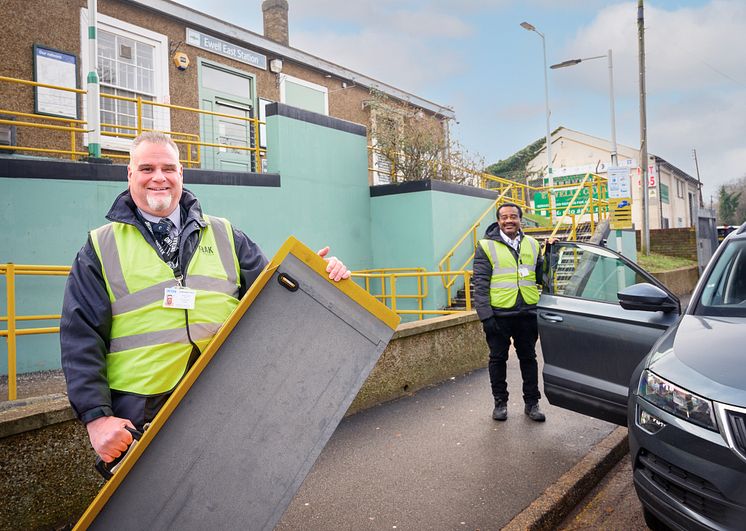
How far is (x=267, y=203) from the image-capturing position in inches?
387

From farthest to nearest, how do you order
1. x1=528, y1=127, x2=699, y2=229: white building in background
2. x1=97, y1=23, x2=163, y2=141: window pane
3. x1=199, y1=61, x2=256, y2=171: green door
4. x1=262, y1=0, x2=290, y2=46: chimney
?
x1=528, y1=127, x2=699, y2=229: white building in background → x1=262, y1=0, x2=290, y2=46: chimney → x1=199, y1=61, x2=256, y2=171: green door → x1=97, y1=23, x2=163, y2=141: window pane

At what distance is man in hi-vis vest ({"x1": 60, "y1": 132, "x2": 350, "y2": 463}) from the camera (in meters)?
1.84

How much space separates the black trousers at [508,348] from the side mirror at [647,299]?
5.02 ft

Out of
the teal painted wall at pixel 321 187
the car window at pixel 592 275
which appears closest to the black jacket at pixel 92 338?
the car window at pixel 592 275

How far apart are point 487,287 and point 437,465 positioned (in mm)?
1716

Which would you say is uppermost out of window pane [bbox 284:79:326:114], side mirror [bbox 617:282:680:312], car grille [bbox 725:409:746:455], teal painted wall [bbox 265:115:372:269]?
window pane [bbox 284:79:326:114]

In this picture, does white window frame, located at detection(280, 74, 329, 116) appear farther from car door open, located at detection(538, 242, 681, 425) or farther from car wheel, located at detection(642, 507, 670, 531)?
car wheel, located at detection(642, 507, 670, 531)

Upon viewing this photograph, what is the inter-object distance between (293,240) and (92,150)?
24.0 feet

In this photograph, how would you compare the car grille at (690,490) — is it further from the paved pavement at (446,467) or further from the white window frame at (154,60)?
the white window frame at (154,60)

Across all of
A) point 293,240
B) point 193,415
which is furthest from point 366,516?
point 293,240

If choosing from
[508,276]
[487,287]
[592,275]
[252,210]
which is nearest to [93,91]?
[252,210]

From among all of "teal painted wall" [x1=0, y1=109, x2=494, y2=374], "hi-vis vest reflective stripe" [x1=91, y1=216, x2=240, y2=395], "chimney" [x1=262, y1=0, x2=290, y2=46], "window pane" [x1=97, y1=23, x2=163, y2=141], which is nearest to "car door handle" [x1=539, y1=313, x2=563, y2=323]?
"hi-vis vest reflective stripe" [x1=91, y1=216, x2=240, y2=395]

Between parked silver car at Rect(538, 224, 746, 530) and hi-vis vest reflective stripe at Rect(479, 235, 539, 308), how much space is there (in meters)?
0.35

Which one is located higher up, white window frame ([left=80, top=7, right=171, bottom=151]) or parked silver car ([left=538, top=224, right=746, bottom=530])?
white window frame ([left=80, top=7, right=171, bottom=151])
